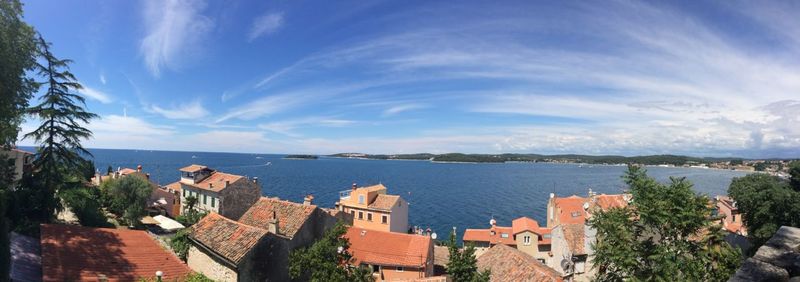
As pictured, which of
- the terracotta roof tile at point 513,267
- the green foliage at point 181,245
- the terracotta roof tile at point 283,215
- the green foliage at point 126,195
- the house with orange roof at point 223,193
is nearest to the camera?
the terracotta roof tile at point 513,267

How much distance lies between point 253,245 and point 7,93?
1466 cm

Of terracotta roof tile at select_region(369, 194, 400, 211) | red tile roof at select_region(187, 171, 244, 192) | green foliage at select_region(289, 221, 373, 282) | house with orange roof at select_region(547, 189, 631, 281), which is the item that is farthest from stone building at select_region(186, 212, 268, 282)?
terracotta roof tile at select_region(369, 194, 400, 211)

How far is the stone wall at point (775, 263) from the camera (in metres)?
4.21

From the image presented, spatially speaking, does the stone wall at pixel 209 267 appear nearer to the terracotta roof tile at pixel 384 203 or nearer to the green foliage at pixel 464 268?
the green foliage at pixel 464 268

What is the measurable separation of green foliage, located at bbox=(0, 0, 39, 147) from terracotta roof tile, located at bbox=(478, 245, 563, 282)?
3123cm

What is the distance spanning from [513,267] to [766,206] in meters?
30.6

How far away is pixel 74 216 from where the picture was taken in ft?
114

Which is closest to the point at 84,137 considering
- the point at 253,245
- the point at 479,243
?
the point at 253,245

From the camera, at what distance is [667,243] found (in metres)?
17.0

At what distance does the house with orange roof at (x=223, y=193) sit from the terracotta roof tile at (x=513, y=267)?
34.9 m

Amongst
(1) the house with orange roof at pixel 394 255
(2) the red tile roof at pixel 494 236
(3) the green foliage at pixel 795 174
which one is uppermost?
(3) the green foliage at pixel 795 174

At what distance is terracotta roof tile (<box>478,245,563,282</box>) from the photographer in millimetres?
26275

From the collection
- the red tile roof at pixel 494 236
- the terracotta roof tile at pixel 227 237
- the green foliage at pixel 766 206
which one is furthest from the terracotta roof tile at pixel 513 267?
the green foliage at pixel 766 206

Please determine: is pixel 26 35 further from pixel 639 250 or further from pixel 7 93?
pixel 639 250
